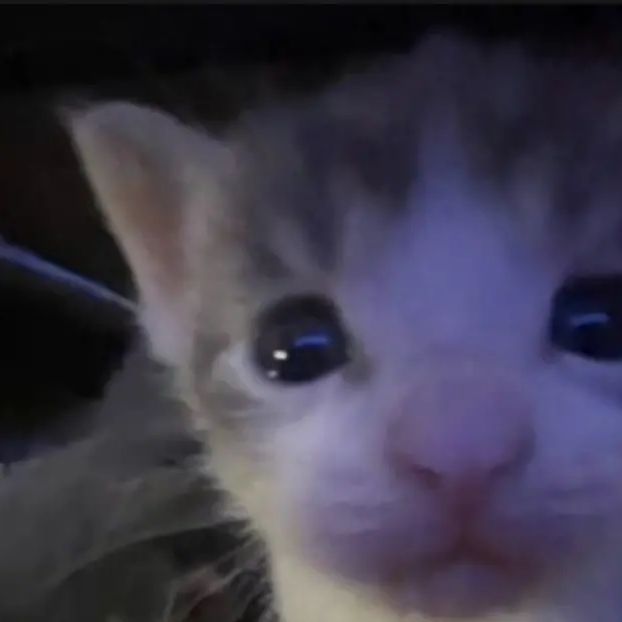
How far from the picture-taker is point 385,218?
0.71 meters

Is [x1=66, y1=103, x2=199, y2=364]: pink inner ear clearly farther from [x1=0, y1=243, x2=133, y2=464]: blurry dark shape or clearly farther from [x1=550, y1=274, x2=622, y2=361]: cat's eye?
[x1=550, y1=274, x2=622, y2=361]: cat's eye

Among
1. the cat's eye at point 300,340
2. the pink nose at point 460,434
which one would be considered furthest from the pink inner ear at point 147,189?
the pink nose at point 460,434

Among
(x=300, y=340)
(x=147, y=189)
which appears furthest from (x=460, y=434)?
(x=147, y=189)

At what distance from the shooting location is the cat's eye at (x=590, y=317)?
70 centimetres

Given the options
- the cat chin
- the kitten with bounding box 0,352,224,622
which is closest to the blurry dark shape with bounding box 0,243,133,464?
the kitten with bounding box 0,352,224,622

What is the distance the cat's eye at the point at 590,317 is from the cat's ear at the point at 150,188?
23 cm

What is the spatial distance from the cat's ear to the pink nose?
22cm

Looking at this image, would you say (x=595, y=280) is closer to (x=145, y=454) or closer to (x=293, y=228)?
(x=293, y=228)

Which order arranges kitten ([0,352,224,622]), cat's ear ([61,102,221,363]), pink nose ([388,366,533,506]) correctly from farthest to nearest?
kitten ([0,352,224,622])
cat's ear ([61,102,221,363])
pink nose ([388,366,533,506])

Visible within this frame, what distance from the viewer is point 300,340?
29.0 inches

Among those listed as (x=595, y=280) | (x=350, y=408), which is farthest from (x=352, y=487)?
(x=595, y=280)

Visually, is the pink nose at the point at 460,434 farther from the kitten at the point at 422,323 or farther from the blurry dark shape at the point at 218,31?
the blurry dark shape at the point at 218,31

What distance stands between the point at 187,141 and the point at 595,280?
254mm

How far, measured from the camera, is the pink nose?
641mm
